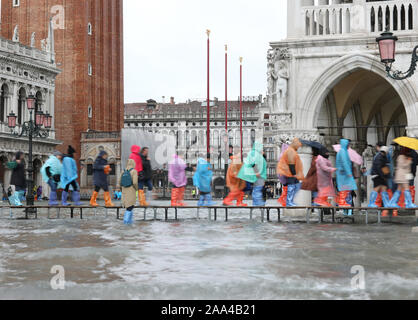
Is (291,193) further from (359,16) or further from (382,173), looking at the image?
(359,16)

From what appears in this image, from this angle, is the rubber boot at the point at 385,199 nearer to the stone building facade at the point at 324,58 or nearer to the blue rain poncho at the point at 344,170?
the blue rain poncho at the point at 344,170

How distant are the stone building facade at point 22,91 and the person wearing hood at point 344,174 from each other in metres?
33.7

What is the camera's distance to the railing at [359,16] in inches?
680

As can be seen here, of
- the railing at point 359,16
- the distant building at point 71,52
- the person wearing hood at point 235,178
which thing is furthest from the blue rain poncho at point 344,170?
the distant building at point 71,52

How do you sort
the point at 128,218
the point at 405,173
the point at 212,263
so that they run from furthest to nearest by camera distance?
the point at 128,218 → the point at 405,173 → the point at 212,263

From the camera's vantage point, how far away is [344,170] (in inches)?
629

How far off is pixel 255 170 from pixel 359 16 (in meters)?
4.60

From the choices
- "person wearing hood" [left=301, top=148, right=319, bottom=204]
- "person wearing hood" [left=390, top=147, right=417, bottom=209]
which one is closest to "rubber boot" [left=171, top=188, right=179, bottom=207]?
"person wearing hood" [left=301, top=148, right=319, bottom=204]

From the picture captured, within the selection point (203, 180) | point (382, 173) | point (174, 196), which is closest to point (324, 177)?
point (382, 173)

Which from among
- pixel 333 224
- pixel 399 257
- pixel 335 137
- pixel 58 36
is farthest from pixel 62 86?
pixel 399 257

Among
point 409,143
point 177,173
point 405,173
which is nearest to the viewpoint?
point 409,143

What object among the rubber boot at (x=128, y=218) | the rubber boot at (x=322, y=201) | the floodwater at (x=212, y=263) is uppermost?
the rubber boot at (x=322, y=201)

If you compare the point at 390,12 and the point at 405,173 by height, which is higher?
the point at 390,12
